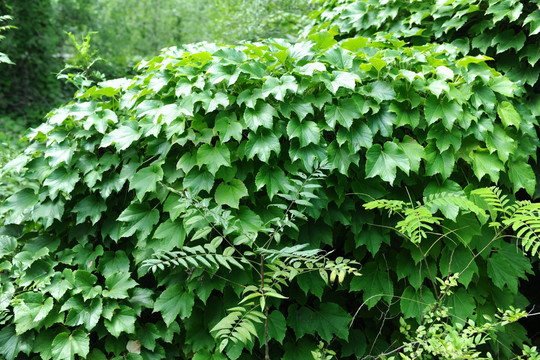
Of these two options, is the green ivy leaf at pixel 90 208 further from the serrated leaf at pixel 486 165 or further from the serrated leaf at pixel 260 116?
the serrated leaf at pixel 486 165

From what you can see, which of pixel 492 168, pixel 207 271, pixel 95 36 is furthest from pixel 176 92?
pixel 95 36

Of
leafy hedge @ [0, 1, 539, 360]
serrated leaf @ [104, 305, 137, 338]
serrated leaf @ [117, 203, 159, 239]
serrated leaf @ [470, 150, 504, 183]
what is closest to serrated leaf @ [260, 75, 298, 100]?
leafy hedge @ [0, 1, 539, 360]

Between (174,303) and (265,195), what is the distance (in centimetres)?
68

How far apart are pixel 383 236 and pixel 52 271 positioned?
170 cm

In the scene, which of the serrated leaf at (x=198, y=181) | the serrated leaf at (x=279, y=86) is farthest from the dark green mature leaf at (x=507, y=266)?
the serrated leaf at (x=198, y=181)

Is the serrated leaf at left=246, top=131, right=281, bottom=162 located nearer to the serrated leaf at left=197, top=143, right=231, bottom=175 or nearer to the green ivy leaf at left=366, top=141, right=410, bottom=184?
the serrated leaf at left=197, top=143, right=231, bottom=175

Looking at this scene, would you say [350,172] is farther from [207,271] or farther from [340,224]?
[207,271]

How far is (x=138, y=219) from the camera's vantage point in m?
2.04

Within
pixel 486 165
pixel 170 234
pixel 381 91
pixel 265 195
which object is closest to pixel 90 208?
pixel 170 234

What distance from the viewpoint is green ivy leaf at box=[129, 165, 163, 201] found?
6.43 ft

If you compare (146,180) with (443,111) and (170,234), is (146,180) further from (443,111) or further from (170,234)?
(443,111)

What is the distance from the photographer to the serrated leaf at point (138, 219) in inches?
79.1

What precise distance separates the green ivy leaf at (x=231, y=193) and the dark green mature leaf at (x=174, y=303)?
1.59 feet

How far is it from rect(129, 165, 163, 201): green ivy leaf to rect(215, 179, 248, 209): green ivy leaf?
0.30 metres
